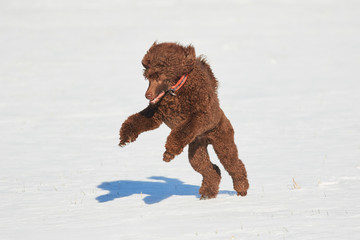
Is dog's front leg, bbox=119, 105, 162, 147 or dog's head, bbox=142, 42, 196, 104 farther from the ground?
dog's head, bbox=142, 42, 196, 104

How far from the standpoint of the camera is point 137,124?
6.12 metres

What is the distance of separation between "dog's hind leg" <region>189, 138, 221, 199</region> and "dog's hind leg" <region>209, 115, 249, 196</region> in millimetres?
151

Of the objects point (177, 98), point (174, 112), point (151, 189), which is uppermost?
point (177, 98)

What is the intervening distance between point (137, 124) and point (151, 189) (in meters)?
2.31

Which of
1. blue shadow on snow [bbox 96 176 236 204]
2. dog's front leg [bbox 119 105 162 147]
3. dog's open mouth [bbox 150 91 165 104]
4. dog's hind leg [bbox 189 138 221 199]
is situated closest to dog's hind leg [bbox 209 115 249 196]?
dog's hind leg [bbox 189 138 221 199]

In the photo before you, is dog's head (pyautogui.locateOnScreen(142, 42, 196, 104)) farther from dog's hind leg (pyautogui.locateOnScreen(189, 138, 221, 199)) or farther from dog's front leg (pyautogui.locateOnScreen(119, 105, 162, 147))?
dog's hind leg (pyautogui.locateOnScreen(189, 138, 221, 199))

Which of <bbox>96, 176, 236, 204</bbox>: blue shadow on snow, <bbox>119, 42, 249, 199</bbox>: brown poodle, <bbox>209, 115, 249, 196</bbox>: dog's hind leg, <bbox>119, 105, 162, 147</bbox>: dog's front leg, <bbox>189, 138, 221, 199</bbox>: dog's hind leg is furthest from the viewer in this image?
<bbox>96, 176, 236, 204</bbox>: blue shadow on snow

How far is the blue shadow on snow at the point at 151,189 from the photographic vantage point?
7438mm

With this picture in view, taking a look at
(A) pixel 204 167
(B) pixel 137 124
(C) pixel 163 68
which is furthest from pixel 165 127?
(C) pixel 163 68

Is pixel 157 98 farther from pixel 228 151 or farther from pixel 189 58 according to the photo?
pixel 228 151

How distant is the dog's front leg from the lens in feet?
19.8

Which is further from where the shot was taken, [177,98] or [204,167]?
[204,167]

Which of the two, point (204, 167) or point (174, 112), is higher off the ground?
point (174, 112)

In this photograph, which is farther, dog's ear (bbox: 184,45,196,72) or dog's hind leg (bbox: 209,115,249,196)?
dog's hind leg (bbox: 209,115,249,196)
